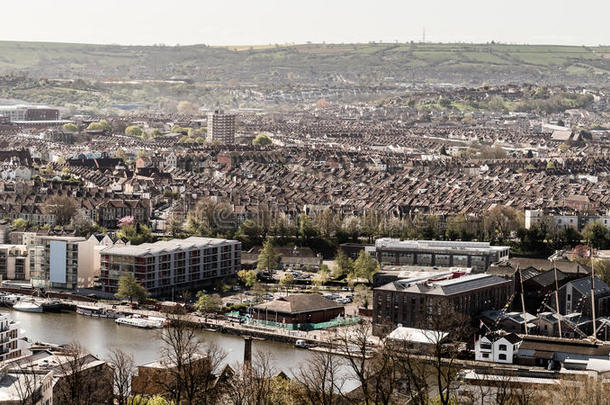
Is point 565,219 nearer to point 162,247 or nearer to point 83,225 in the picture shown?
point 162,247

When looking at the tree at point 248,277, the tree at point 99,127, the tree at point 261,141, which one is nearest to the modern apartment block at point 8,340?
the tree at point 248,277

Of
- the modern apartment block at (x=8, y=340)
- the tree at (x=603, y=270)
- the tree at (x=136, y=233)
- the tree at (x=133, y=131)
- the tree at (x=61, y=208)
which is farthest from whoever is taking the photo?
the tree at (x=133, y=131)

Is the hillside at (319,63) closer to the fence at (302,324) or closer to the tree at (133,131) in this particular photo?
the tree at (133,131)

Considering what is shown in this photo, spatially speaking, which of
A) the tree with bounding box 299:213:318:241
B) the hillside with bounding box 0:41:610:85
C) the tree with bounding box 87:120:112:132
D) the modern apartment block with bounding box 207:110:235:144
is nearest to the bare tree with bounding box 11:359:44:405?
the tree with bounding box 299:213:318:241

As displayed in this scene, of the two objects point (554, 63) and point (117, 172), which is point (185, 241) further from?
point (554, 63)

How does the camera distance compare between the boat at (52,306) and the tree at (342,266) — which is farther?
the tree at (342,266)

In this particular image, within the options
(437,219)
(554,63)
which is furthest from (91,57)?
(437,219)
